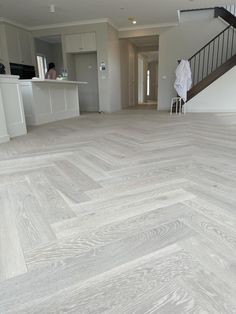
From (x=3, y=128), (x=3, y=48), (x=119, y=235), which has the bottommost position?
(x=119, y=235)

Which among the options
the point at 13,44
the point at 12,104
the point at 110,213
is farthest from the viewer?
the point at 13,44

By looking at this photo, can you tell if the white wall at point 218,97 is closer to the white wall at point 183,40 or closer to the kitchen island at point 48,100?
the white wall at point 183,40

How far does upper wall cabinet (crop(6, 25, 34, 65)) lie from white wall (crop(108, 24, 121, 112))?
2.75 metres

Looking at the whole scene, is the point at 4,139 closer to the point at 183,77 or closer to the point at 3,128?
the point at 3,128

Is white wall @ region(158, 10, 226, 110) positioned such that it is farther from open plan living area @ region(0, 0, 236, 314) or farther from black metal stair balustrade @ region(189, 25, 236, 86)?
open plan living area @ region(0, 0, 236, 314)

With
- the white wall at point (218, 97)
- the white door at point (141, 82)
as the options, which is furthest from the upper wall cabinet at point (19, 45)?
the white door at point (141, 82)

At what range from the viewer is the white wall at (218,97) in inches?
270

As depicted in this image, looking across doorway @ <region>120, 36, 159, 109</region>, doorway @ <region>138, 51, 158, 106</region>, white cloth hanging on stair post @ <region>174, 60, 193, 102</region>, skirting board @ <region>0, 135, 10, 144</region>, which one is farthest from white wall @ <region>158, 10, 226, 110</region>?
doorway @ <region>138, 51, 158, 106</region>

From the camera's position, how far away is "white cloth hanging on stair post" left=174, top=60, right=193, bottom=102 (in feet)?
20.9

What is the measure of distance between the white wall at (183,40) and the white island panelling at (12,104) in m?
5.56

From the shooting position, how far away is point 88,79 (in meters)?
Answer: 8.27

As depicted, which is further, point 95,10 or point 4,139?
point 95,10

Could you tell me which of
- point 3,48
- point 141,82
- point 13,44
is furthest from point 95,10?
point 141,82

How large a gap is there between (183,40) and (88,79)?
3531mm
